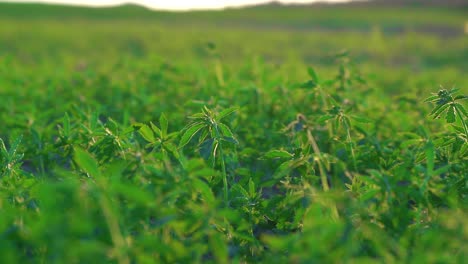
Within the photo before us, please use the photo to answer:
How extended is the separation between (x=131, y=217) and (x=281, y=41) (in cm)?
2347

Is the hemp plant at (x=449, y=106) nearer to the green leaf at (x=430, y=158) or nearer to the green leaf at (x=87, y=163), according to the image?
the green leaf at (x=430, y=158)

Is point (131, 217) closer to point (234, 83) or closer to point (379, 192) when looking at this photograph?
point (379, 192)

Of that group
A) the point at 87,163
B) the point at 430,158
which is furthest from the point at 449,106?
the point at 87,163

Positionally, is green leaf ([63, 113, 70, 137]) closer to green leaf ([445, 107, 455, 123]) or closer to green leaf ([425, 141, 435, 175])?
green leaf ([425, 141, 435, 175])

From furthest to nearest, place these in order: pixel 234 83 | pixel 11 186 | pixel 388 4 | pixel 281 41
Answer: pixel 388 4 < pixel 281 41 < pixel 234 83 < pixel 11 186

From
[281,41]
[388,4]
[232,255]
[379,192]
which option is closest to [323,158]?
[379,192]

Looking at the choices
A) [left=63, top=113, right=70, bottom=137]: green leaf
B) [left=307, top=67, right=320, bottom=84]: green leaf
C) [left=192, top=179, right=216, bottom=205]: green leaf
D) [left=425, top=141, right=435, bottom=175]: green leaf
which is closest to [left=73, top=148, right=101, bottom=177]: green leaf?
[left=192, top=179, right=216, bottom=205]: green leaf

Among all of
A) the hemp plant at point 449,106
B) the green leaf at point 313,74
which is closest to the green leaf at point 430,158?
the hemp plant at point 449,106

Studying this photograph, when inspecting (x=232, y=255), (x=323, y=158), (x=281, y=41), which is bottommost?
(x=281, y=41)

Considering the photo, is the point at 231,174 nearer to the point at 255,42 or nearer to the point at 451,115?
the point at 451,115

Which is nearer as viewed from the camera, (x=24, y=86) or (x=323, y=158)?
(x=323, y=158)

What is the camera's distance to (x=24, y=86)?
500 cm

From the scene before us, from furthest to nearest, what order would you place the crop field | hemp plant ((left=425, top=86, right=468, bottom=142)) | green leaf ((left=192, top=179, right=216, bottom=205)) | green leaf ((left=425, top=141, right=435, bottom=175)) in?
hemp plant ((left=425, top=86, right=468, bottom=142)) < green leaf ((left=425, top=141, right=435, bottom=175)) < green leaf ((left=192, top=179, right=216, bottom=205)) < the crop field

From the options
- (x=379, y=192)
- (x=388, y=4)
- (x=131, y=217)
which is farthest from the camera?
(x=388, y=4)
